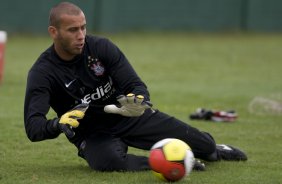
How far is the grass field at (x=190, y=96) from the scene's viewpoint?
691 centimetres

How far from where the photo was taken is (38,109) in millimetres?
6613

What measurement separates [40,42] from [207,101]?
12409mm

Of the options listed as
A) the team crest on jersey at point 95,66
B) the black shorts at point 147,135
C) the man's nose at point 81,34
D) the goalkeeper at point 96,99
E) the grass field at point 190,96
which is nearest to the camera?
the goalkeeper at point 96,99

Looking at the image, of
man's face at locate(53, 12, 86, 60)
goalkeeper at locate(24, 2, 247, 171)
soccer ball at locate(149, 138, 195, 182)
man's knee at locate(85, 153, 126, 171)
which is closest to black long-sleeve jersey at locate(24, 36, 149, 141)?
goalkeeper at locate(24, 2, 247, 171)

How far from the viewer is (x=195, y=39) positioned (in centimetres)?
2641

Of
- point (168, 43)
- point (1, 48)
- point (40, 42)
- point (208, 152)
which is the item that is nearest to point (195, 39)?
point (168, 43)

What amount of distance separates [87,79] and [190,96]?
7.01m

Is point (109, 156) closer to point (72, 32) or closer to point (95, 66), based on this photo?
point (95, 66)

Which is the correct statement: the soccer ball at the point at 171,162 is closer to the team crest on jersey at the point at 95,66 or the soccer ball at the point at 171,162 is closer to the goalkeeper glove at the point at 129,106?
the goalkeeper glove at the point at 129,106

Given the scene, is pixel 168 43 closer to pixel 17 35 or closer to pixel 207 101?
pixel 17 35

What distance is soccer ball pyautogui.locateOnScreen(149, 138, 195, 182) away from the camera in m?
6.39

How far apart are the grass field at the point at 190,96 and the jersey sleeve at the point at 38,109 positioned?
1.49 ft

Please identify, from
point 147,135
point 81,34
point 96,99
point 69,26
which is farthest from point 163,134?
point 69,26

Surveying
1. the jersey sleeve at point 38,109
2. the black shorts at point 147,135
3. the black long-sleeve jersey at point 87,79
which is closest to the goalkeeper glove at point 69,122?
the jersey sleeve at point 38,109
